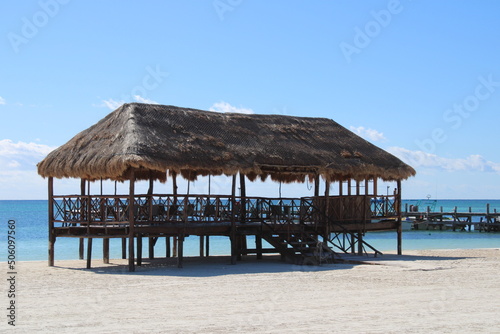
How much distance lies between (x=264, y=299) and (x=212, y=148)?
7324 mm

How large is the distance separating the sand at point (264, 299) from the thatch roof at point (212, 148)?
277 centimetres

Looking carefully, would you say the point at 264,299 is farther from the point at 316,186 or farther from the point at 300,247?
the point at 316,186

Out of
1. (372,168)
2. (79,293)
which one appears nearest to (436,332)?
(79,293)

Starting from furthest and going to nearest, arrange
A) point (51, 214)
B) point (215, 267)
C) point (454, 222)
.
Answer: point (454, 222) → point (51, 214) → point (215, 267)

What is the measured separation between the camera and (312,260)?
1886 centimetres

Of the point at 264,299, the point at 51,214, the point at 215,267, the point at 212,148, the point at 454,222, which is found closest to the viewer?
the point at 264,299

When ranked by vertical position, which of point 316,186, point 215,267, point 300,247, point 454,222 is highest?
point 316,186

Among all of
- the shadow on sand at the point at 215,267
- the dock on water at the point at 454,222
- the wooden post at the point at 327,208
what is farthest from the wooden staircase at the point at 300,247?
the dock on water at the point at 454,222

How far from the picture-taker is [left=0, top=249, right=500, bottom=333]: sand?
33.1 ft

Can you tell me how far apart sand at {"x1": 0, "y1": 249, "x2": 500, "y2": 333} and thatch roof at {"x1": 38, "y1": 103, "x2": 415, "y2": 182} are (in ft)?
9.08

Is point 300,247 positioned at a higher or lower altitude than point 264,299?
higher

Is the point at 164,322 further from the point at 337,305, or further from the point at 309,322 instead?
the point at 337,305

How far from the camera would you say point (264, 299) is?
41.3 feet

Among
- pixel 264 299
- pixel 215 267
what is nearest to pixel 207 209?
pixel 215 267
